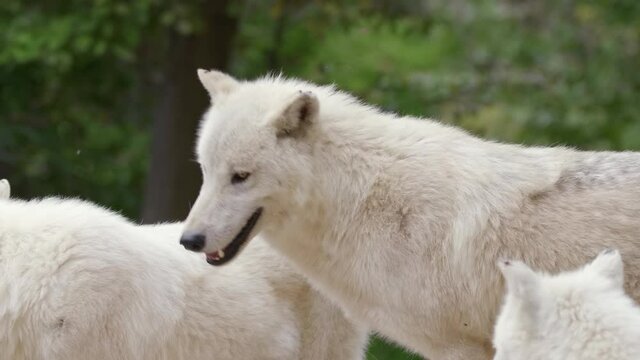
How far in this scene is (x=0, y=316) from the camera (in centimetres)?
640

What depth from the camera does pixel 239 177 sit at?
19.8ft

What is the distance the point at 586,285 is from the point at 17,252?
3.28 metres

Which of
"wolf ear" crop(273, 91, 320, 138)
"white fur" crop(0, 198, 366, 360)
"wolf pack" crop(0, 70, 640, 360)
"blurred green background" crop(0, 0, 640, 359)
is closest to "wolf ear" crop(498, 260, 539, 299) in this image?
"wolf pack" crop(0, 70, 640, 360)

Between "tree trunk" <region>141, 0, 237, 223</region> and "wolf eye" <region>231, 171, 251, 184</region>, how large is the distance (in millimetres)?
6610

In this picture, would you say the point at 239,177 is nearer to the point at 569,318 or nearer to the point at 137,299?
the point at 137,299

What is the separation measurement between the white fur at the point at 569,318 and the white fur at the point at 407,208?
1.33 m

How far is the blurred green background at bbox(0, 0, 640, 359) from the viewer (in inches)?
496

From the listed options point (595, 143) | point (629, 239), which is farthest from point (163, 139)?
point (629, 239)

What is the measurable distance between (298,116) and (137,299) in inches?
57.2

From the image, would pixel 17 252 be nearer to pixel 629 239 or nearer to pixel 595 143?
pixel 629 239

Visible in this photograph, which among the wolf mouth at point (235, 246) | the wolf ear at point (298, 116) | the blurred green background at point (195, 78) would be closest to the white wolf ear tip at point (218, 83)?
the wolf ear at point (298, 116)

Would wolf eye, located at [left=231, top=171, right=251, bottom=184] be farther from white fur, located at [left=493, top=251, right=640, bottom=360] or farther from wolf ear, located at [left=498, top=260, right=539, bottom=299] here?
wolf ear, located at [left=498, top=260, right=539, bottom=299]

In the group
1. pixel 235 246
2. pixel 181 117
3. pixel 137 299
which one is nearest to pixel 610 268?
pixel 235 246

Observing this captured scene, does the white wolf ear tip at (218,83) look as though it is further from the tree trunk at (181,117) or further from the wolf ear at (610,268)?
the tree trunk at (181,117)
